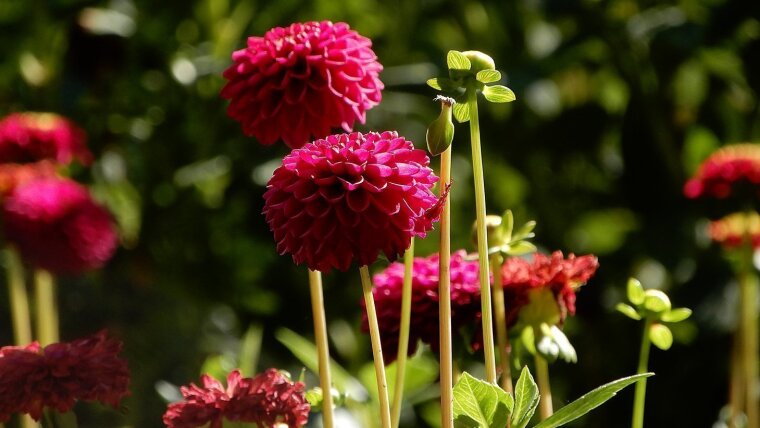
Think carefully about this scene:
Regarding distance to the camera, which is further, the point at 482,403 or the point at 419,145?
the point at 419,145

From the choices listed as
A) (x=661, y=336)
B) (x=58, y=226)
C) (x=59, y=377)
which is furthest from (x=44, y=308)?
(x=661, y=336)

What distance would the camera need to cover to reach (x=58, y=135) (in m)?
1.30

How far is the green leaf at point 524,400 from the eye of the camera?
52 centimetres

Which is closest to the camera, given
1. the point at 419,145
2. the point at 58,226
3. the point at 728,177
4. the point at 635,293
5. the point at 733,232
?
the point at 635,293

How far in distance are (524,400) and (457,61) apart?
0.51ft

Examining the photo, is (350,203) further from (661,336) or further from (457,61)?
(661,336)

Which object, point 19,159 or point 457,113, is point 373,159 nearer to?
point 457,113

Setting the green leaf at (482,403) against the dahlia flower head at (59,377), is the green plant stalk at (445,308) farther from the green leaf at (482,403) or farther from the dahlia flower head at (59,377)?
the dahlia flower head at (59,377)

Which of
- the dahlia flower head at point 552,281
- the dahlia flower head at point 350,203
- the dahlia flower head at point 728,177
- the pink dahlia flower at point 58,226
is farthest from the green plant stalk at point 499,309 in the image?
the pink dahlia flower at point 58,226

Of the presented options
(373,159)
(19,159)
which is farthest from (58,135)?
(373,159)

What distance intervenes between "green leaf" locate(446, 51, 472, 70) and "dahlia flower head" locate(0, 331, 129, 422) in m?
0.21

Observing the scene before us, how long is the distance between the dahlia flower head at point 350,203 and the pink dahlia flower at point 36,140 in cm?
84

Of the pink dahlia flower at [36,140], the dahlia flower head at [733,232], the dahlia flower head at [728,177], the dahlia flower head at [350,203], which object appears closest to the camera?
the dahlia flower head at [350,203]

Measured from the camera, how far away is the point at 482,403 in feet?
1.69
